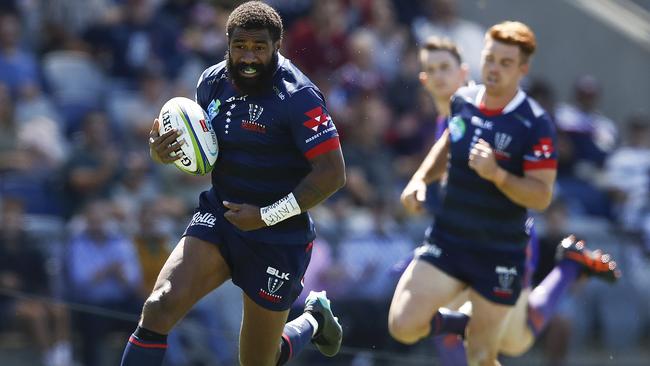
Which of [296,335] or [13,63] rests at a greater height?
[296,335]

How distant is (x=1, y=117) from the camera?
34.9ft

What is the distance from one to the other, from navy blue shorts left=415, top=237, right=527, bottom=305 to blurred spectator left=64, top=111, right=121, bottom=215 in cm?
368

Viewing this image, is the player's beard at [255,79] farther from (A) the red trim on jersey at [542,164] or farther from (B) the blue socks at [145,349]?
(A) the red trim on jersey at [542,164]

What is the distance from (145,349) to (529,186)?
97.5 inches

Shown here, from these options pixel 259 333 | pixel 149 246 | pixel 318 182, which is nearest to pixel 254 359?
pixel 259 333

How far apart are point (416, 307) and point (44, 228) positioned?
144 inches

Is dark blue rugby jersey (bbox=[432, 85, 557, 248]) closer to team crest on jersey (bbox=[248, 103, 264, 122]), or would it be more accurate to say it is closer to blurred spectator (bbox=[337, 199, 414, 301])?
team crest on jersey (bbox=[248, 103, 264, 122])

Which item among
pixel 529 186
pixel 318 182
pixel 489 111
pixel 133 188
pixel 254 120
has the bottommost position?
pixel 133 188

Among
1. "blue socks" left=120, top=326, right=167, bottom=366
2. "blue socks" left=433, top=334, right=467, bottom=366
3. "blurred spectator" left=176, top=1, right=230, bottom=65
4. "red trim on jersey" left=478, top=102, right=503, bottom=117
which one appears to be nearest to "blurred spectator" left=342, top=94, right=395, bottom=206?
"blurred spectator" left=176, top=1, right=230, bottom=65

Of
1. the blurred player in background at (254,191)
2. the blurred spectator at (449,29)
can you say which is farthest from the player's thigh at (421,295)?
the blurred spectator at (449,29)

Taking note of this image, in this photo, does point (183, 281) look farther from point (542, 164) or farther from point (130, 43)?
point (130, 43)

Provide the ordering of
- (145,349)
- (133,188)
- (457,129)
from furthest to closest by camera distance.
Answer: (133,188) → (457,129) → (145,349)

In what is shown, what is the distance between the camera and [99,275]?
9.96 meters

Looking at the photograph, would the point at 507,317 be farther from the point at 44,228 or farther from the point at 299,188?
the point at 44,228
